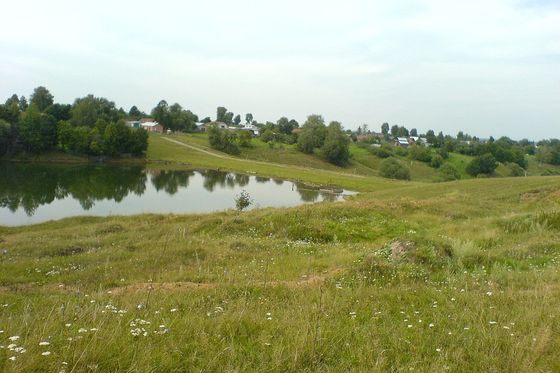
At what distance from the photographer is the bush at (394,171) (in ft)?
363

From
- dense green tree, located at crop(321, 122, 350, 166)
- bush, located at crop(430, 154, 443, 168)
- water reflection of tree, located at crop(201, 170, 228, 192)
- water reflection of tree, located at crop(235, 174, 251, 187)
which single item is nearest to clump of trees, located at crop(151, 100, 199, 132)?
dense green tree, located at crop(321, 122, 350, 166)

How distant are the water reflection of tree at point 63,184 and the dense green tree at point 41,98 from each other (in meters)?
57.0

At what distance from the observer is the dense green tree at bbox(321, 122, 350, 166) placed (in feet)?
435

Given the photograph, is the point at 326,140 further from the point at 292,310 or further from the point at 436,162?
the point at 292,310

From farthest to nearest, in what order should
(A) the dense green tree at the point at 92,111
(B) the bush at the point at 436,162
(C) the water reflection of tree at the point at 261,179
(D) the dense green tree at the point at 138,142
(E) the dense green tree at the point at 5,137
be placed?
1. (B) the bush at the point at 436,162
2. (A) the dense green tree at the point at 92,111
3. (D) the dense green tree at the point at 138,142
4. (E) the dense green tree at the point at 5,137
5. (C) the water reflection of tree at the point at 261,179

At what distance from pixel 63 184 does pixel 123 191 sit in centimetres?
1156

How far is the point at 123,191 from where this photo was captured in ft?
215

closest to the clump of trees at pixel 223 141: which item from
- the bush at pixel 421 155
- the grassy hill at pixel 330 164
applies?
the grassy hill at pixel 330 164

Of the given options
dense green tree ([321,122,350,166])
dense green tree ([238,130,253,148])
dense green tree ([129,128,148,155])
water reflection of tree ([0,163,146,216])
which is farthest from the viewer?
dense green tree ([238,130,253,148])

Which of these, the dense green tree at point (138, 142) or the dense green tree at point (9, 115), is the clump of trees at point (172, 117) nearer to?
the dense green tree at point (138, 142)

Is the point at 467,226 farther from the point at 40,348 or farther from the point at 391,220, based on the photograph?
the point at 40,348

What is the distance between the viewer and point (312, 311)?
6.09 metres

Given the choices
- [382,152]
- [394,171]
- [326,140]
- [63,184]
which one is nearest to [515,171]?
[394,171]

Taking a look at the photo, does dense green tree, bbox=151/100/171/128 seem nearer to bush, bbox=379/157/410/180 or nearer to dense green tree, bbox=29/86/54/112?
dense green tree, bbox=29/86/54/112
